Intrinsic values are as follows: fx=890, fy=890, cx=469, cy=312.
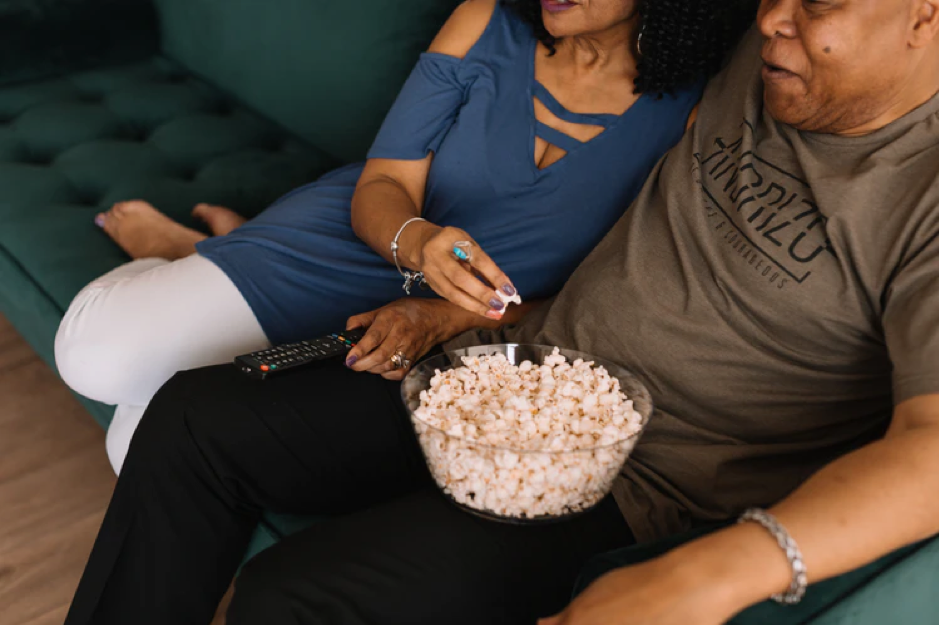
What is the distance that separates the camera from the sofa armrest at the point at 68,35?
2371 millimetres

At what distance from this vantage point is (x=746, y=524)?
846 millimetres

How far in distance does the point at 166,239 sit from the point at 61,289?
22 centimetres

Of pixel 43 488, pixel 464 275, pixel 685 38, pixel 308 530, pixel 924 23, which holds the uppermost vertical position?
pixel 924 23

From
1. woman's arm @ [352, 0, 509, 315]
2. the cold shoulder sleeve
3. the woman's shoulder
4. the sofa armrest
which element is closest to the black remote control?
woman's arm @ [352, 0, 509, 315]

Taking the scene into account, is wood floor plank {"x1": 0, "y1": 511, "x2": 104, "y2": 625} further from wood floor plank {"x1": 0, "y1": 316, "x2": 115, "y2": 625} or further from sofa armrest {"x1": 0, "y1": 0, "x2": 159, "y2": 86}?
sofa armrest {"x1": 0, "y1": 0, "x2": 159, "y2": 86}

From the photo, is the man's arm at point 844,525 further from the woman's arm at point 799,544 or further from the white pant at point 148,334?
the white pant at point 148,334

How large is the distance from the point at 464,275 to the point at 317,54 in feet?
3.78

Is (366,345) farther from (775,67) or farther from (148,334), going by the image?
(775,67)

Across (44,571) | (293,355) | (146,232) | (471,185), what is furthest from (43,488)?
(471,185)

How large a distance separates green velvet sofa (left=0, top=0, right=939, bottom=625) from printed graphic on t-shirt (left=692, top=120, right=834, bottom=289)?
913 mm

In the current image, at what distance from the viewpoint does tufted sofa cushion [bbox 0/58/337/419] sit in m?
1.80

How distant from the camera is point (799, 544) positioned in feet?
2.70

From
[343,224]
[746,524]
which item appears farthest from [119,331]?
[746,524]

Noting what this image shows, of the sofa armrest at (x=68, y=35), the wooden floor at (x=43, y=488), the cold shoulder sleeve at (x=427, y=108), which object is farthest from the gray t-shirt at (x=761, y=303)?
the sofa armrest at (x=68, y=35)
